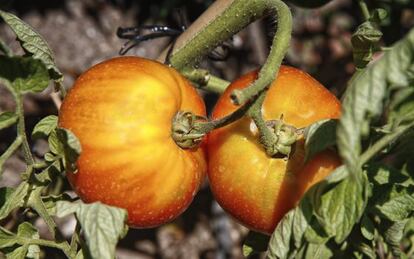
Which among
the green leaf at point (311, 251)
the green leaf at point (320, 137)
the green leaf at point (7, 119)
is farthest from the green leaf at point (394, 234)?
the green leaf at point (7, 119)

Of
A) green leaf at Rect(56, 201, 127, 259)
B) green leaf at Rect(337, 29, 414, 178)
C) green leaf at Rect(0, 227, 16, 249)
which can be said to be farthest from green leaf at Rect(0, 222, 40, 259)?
green leaf at Rect(337, 29, 414, 178)

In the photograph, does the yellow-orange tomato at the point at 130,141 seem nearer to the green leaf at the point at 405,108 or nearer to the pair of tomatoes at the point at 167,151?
the pair of tomatoes at the point at 167,151

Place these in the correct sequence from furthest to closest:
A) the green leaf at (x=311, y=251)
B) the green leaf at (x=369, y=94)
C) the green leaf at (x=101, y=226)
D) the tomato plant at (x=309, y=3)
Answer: the tomato plant at (x=309, y=3)
the green leaf at (x=311, y=251)
the green leaf at (x=101, y=226)
the green leaf at (x=369, y=94)

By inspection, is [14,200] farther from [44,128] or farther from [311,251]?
[311,251]

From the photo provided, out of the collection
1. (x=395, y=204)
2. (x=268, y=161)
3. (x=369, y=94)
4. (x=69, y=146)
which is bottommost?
(x=395, y=204)

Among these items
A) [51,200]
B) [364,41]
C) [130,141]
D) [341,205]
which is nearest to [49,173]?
[51,200]

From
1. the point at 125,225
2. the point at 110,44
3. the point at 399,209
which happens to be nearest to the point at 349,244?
the point at 399,209
